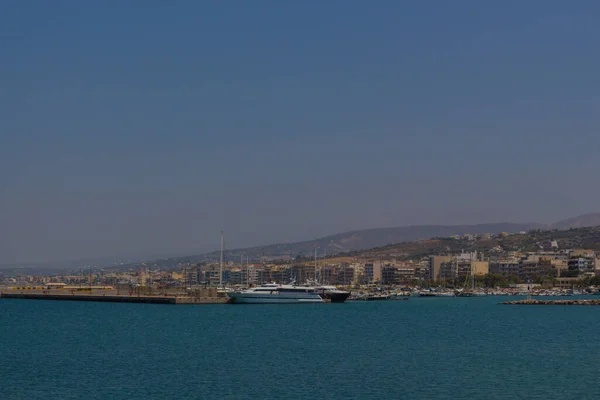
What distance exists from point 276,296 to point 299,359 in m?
56.0

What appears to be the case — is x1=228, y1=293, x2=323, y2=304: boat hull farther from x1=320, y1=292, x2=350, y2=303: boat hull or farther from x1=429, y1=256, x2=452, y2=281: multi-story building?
x1=429, y1=256, x2=452, y2=281: multi-story building

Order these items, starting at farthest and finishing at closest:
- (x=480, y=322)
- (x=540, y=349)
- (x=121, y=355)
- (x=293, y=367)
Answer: (x=480, y=322), (x=540, y=349), (x=121, y=355), (x=293, y=367)

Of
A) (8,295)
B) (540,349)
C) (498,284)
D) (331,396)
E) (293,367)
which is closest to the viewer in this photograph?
(331,396)

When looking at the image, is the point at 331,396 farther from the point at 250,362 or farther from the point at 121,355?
the point at 121,355

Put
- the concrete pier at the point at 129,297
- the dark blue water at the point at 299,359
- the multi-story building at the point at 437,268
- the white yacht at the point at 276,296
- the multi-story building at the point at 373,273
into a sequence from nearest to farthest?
the dark blue water at the point at 299,359 → the white yacht at the point at 276,296 → the concrete pier at the point at 129,297 → the multi-story building at the point at 437,268 → the multi-story building at the point at 373,273

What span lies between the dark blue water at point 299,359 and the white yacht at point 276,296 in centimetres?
2940

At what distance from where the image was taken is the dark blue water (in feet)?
96.4

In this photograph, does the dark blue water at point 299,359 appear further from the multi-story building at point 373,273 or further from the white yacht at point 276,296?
the multi-story building at point 373,273

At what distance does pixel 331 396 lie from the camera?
1106 inches

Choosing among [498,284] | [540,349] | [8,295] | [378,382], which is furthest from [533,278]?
[378,382]

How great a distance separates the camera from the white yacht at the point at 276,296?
92.3m

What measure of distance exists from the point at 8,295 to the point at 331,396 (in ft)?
353

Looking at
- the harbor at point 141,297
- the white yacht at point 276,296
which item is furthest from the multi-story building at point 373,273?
the white yacht at point 276,296

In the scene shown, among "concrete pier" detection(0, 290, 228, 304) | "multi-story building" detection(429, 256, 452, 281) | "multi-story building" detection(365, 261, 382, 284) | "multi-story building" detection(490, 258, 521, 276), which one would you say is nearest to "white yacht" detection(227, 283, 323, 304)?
"concrete pier" detection(0, 290, 228, 304)
